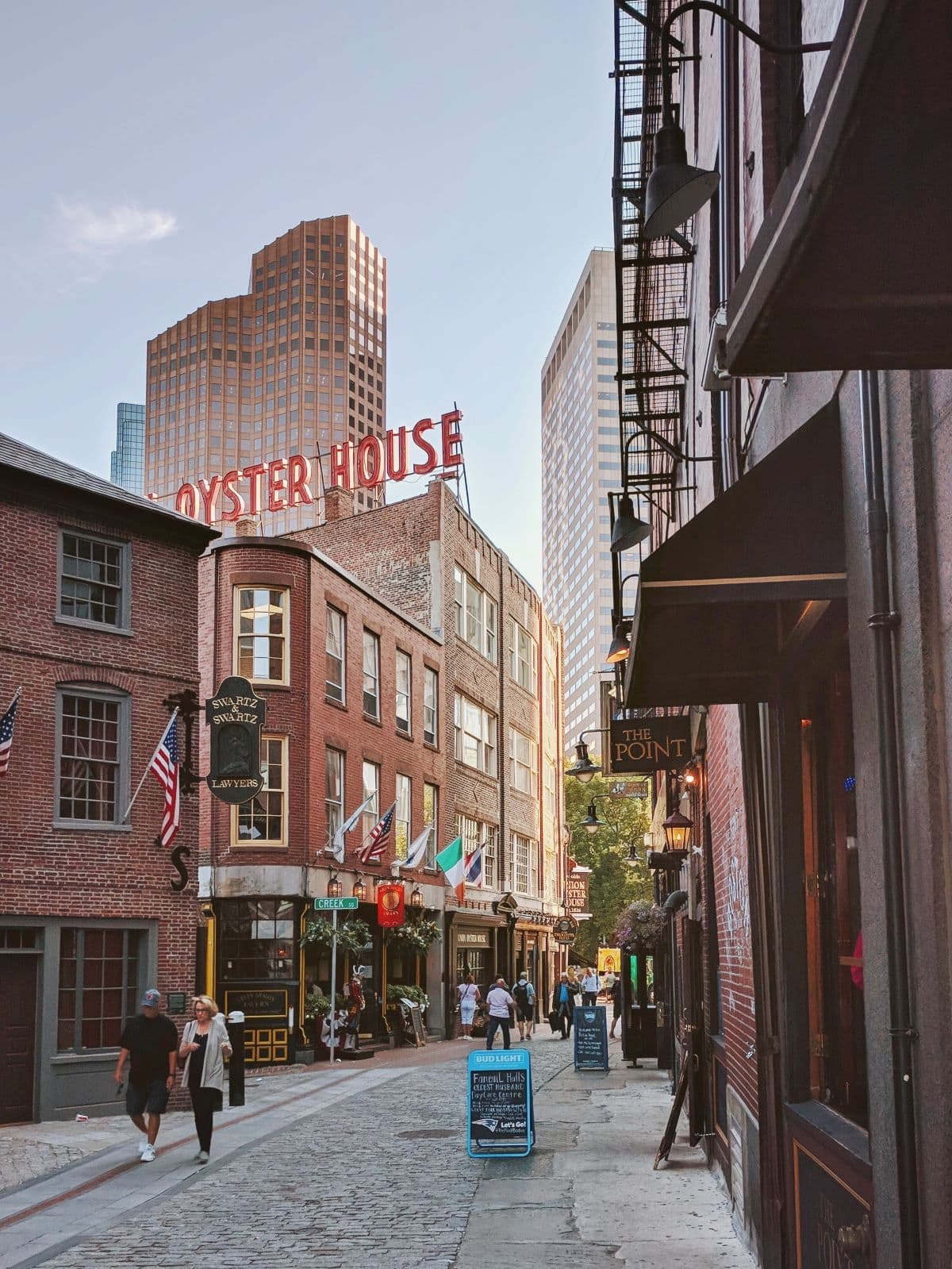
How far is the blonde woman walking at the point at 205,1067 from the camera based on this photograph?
13906 millimetres

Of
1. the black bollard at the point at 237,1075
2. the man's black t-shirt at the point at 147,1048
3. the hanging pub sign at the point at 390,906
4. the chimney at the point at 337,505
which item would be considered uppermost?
the chimney at the point at 337,505

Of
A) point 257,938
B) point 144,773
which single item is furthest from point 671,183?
point 257,938

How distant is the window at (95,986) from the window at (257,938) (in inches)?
326

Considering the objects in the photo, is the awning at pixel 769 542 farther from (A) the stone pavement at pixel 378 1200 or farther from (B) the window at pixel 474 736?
(B) the window at pixel 474 736

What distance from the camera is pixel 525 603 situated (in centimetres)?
4994

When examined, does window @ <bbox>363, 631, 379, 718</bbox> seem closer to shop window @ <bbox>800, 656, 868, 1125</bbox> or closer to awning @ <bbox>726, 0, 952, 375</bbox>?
shop window @ <bbox>800, 656, 868, 1125</bbox>

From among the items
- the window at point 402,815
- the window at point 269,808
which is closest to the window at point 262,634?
the window at point 269,808

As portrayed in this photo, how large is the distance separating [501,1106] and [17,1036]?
7.96 m

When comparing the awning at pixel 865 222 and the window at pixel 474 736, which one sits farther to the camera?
the window at pixel 474 736

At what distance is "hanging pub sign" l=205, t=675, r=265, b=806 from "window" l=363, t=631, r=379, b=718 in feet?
43.1

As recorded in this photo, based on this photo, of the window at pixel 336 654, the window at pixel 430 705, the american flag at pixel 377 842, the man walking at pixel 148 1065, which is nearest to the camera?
the man walking at pixel 148 1065

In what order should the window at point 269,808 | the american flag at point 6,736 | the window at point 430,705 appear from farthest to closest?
the window at point 430,705 < the window at point 269,808 < the american flag at point 6,736

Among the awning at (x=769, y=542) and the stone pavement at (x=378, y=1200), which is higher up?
the awning at (x=769, y=542)

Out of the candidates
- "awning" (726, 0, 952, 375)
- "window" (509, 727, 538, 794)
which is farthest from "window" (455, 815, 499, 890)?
"awning" (726, 0, 952, 375)
